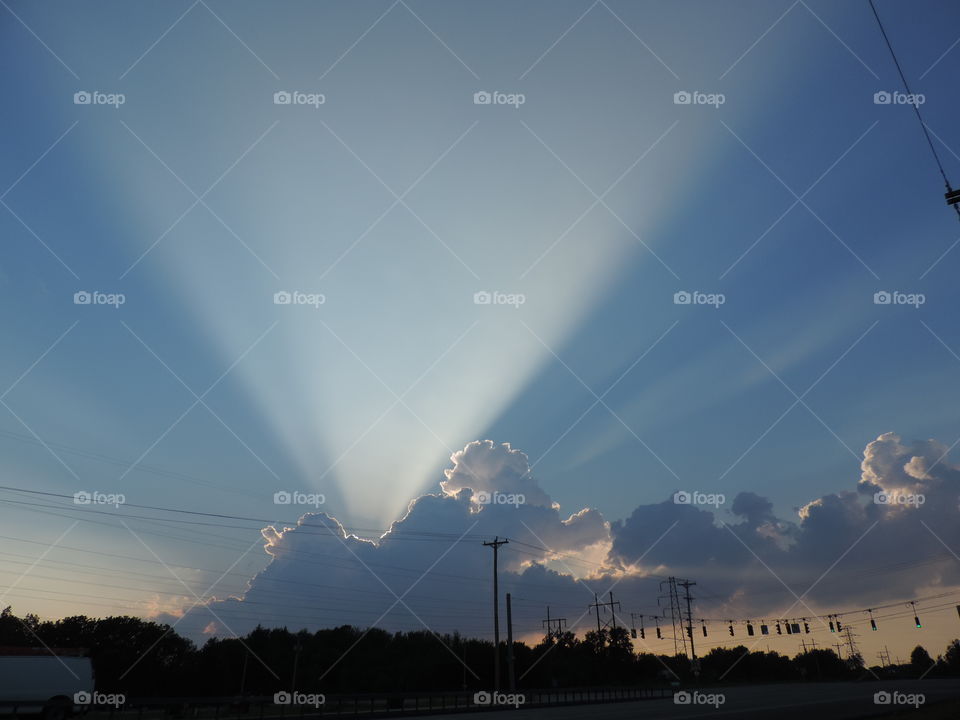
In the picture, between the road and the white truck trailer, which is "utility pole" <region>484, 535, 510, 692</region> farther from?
the white truck trailer

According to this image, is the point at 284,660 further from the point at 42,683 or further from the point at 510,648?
the point at 42,683

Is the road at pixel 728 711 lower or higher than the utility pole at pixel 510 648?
lower

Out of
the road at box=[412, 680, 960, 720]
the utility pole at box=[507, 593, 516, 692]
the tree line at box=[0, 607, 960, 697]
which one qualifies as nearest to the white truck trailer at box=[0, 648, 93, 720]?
the road at box=[412, 680, 960, 720]

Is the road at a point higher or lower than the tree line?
lower

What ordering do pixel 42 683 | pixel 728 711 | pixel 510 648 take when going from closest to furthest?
pixel 42 683, pixel 728 711, pixel 510 648

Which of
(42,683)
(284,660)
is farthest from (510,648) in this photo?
(284,660)

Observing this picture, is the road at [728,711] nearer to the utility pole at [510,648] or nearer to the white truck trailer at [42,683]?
the utility pole at [510,648]

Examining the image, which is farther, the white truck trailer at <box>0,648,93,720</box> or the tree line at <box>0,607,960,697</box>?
the tree line at <box>0,607,960,697</box>

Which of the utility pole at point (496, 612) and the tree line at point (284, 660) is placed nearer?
the utility pole at point (496, 612)

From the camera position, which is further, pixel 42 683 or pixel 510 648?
pixel 510 648

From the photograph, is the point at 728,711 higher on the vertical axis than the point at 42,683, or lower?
lower

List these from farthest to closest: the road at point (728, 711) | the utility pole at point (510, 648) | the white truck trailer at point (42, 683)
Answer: the utility pole at point (510, 648)
the road at point (728, 711)
the white truck trailer at point (42, 683)

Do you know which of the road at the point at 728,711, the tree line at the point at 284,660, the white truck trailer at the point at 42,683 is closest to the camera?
the white truck trailer at the point at 42,683

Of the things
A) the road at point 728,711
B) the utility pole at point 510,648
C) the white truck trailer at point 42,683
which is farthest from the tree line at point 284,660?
the white truck trailer at point 42,683
